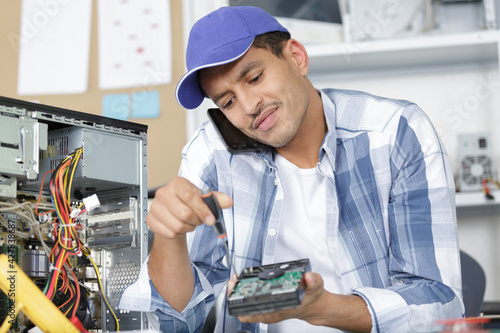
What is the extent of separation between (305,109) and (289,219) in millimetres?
244

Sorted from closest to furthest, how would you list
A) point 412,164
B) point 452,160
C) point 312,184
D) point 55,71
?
point 412,164 → point 312,184 → point 452,160 → point 55,71

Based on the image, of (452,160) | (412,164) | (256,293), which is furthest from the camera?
(452,160)

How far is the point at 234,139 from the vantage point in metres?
1.28

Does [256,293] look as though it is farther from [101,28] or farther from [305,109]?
[101,28]

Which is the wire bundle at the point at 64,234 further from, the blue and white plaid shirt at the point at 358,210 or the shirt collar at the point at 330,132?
the shirt collar at the point at 330,132

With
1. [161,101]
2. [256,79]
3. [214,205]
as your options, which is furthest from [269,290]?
[161,101]

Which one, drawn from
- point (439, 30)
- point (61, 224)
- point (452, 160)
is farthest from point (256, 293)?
point (439, 30)

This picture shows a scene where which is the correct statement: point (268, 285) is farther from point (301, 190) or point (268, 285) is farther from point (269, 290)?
point (301, 190)

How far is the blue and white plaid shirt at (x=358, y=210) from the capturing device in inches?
42.0

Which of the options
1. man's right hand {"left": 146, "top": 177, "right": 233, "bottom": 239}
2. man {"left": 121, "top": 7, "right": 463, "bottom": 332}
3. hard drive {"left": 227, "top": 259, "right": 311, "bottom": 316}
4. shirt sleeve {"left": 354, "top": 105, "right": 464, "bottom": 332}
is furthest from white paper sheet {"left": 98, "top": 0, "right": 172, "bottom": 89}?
hard drive {"left": 227, "top": 259, "right": 311, "bottom": 316}

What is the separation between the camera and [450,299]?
1012 millimetres

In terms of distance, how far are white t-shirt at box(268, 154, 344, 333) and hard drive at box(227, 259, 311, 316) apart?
0.40 meters

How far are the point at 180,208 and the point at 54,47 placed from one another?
1785mm

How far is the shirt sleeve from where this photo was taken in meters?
0.96
